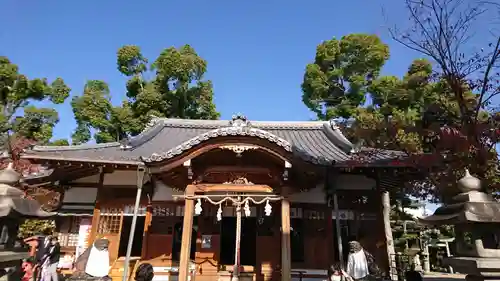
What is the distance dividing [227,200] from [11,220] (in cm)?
609

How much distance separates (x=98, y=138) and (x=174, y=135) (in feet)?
51.4

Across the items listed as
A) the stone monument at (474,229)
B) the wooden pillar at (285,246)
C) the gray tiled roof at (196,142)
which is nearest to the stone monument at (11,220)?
the gray tiled roof at (196,142)

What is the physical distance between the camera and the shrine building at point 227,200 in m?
8.81

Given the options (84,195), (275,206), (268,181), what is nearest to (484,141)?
(268,181)

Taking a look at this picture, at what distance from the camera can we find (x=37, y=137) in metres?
22.6

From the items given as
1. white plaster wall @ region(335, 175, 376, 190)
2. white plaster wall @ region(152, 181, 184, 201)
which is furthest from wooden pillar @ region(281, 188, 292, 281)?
white plaster wall @ region(152, 181, 184, 201)

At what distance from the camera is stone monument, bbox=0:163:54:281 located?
14.0ft

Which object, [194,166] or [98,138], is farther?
[98,138]

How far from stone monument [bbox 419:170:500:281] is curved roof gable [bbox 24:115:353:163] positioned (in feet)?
12.9

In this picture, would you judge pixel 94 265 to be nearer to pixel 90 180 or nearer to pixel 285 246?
pixel 285 246

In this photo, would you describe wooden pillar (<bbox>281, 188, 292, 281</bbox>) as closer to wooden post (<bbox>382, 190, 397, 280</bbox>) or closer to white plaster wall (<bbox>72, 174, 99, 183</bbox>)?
wooden post (<bbox>382, 190, 397, 280</bbox>)

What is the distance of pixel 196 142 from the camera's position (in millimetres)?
8750

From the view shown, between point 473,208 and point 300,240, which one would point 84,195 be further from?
point 473,208

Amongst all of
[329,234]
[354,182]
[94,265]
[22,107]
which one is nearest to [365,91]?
[354,182]
